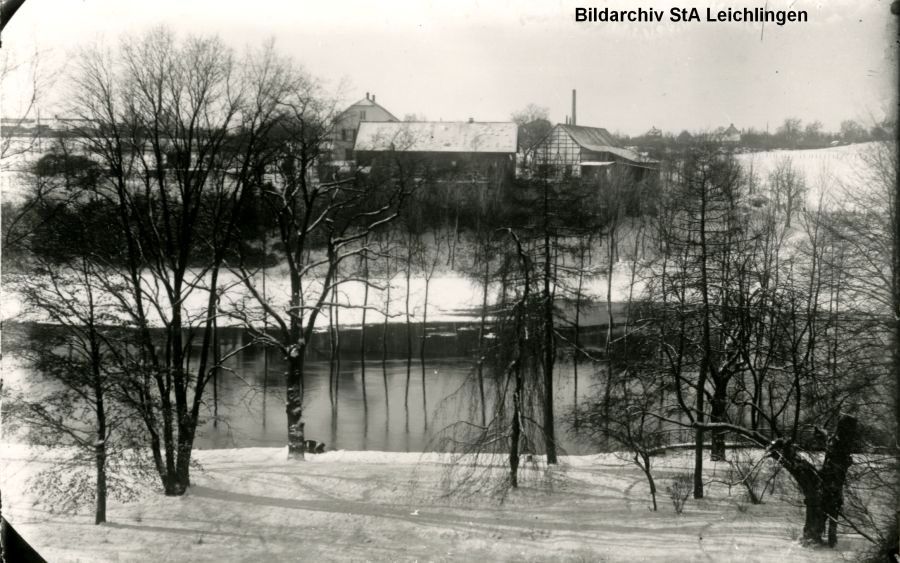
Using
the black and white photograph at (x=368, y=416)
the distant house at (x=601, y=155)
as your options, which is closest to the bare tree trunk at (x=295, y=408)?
the black and white photograph at (x=368, y=416)

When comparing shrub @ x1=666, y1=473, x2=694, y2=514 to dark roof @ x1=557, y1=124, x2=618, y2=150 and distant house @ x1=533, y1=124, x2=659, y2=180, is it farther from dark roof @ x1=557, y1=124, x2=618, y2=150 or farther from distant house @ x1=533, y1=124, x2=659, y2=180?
dark roof @ x1=557, y1=124, x2=618, y2=150

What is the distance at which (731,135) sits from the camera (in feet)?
84.5

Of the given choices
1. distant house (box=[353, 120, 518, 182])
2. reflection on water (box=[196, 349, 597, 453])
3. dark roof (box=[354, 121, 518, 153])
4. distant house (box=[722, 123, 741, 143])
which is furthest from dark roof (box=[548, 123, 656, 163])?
reflection on water (box=[196, 349, 597, 453])

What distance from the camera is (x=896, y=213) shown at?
11617mm

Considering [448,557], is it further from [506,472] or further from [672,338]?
[672,338]

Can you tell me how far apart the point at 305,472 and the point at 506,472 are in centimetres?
422

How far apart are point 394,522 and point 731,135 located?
67.6 ft

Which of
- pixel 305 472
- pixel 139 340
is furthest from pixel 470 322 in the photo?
pixel 139 340

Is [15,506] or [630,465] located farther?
[630,465]

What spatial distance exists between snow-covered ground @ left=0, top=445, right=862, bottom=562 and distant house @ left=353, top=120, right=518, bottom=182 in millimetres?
25848

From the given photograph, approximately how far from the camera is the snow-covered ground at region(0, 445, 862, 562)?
10609mm

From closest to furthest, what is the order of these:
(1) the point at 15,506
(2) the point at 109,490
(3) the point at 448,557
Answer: (3) the point at 448,557 < (1) the point at 15,506 < (2) the point at 109,490

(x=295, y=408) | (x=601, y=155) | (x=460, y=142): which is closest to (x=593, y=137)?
(x=601, y=155)

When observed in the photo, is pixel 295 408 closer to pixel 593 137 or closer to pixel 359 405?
pixel 359 405
